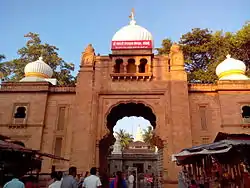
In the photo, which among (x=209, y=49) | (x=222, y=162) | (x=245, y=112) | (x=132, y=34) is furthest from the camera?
(x=209, y=49)

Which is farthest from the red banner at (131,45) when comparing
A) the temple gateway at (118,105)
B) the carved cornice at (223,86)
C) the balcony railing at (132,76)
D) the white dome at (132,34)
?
the carved cornice at (223,86)

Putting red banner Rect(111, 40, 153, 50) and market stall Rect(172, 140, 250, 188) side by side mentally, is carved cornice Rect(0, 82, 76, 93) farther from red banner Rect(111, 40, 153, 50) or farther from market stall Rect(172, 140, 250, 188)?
market stall Rect(172, 140, 250, 188)

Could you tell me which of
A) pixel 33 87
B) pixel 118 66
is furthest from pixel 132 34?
pixel 33 87

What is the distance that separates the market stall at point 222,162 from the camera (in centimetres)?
823

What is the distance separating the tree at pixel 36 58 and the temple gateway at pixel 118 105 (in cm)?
1183

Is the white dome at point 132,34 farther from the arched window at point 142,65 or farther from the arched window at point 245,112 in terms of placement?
the arched window at point 245,112

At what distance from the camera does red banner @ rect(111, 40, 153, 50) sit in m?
18.0

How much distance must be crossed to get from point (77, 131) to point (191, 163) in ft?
23.6

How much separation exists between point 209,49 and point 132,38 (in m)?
10.2

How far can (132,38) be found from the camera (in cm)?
1884

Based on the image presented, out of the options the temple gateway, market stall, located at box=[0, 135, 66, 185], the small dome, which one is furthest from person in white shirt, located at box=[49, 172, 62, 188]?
the small dome

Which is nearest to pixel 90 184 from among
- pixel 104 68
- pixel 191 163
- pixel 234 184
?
pixel 234 184

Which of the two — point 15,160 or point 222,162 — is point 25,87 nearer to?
point 15,160

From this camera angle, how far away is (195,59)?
2677cm
